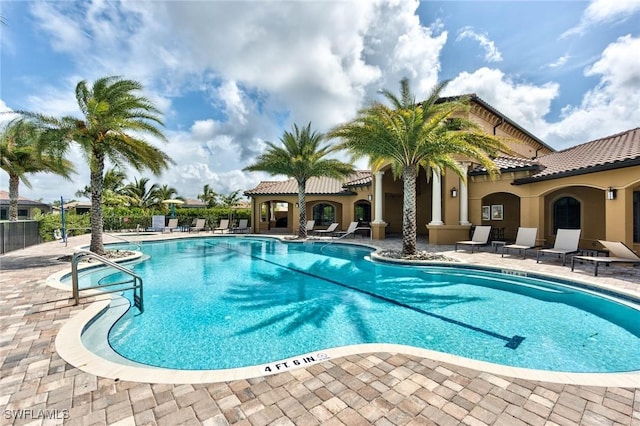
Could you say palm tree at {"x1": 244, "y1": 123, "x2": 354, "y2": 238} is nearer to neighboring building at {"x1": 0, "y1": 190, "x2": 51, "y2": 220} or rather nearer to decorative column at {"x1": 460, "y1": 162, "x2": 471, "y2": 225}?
decorative column at {"x1": 460, "y1": 162, "x2": 471, "y2": 225}

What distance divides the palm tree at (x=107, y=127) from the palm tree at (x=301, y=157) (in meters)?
7.80

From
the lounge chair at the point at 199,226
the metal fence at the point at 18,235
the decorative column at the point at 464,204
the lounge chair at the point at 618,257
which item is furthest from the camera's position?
the lounge chair at the point at 199,226

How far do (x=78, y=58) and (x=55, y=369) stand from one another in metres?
12.3

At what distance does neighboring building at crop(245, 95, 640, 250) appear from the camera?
10.7m

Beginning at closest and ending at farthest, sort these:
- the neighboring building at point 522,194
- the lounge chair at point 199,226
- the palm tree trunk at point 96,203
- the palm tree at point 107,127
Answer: the neighboring building at point 522,194
the palm tree at point 107,127
the palm tree trunk at point 96,203
the lounge chair at point 199,226

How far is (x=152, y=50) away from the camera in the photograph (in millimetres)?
11594

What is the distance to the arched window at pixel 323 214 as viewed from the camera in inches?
1218

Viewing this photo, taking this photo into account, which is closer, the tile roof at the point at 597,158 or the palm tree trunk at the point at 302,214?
the tile roof at the point at 597,158

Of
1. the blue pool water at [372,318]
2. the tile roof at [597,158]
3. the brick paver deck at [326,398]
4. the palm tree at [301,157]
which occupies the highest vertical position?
the palm tree at [301,157]

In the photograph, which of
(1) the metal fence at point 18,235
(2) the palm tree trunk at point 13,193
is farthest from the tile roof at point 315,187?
(2) the palm tree trunk at point 13,193

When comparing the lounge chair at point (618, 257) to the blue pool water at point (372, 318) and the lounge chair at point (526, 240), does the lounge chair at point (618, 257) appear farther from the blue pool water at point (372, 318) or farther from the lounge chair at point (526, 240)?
the lounge chair at point (526, 240)

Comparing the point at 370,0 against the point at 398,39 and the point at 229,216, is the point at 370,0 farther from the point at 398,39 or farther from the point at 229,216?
the point at 229,216

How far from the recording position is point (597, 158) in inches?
469

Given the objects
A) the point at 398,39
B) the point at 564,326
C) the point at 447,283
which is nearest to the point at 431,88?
the point at 398,39
